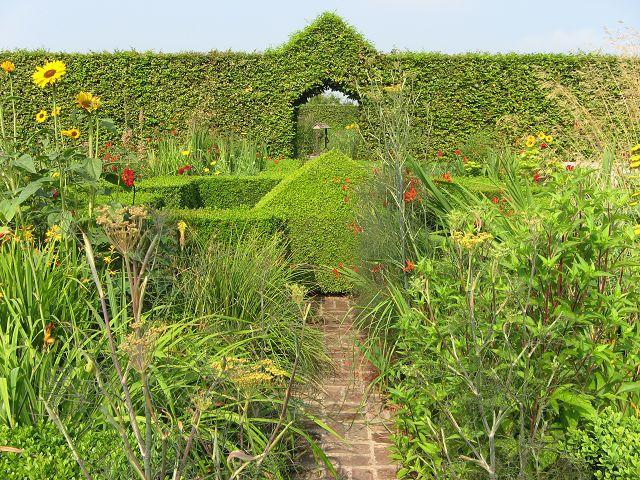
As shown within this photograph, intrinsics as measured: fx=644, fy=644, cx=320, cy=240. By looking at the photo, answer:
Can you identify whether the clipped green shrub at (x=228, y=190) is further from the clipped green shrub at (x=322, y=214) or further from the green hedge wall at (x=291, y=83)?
the green hedge wall at (x=291, y=83)

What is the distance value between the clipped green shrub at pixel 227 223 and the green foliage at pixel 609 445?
11.2 ft

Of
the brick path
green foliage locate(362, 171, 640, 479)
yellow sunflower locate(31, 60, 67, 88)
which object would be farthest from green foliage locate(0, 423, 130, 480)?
yellow sunflower locate(31, 60, 67, 88)

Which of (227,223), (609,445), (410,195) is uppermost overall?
(410,195)

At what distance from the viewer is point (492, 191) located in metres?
6.79

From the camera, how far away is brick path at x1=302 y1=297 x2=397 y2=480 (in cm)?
344

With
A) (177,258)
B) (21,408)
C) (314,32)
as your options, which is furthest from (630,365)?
(314,32)

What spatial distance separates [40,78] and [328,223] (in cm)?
332

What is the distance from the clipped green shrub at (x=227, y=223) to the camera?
573cm

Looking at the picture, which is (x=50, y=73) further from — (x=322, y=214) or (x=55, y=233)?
(x=322, y=214)

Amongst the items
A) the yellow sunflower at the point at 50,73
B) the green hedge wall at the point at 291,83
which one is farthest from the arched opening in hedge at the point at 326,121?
the yellow sunflower at the point at 50,73

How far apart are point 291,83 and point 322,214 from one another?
866cm

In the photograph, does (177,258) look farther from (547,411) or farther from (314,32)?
(314,32)

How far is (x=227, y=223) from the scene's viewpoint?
5.88 meters

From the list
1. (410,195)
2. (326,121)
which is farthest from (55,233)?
(326,121)
